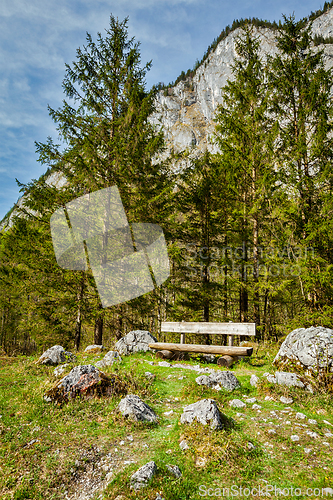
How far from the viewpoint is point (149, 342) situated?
8508 mm

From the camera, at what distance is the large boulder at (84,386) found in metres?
4.30

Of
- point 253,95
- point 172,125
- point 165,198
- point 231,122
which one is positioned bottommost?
point 165,198

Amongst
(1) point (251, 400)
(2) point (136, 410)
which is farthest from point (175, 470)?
(1) point (251, 400)

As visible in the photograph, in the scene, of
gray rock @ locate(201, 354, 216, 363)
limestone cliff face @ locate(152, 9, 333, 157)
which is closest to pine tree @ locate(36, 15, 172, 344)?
gray rock @ locate(201, 354, 216, 363)

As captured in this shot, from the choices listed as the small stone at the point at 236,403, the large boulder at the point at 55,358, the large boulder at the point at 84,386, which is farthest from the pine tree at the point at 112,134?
the small stone at the point at 236,403

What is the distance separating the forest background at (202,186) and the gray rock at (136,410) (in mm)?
5443

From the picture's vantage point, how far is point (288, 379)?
16.1 ft

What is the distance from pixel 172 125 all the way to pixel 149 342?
135 m

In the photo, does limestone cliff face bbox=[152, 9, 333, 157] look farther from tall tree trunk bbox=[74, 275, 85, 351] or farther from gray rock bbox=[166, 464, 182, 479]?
gray rock bbox=[166, 464, 182, 479]

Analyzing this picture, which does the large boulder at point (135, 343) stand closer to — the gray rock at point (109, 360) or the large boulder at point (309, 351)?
the gray rock at point (109, 360)

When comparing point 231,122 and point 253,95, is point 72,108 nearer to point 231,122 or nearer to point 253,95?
point 231,122

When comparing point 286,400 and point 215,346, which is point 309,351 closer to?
point 286,400

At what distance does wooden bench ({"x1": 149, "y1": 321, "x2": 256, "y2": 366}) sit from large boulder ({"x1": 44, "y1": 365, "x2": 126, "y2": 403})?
10.2 ft

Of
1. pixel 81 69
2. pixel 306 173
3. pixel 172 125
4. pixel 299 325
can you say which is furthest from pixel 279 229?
pixel 172 125
